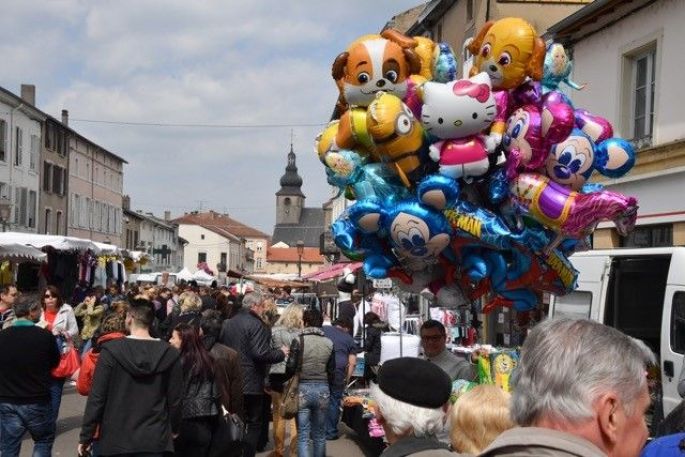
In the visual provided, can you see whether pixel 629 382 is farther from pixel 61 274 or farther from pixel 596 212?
pixel 61 274

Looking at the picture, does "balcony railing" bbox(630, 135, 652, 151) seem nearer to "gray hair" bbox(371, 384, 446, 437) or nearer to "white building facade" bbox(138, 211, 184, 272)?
"gray hair" bbox(371, 384, 446, 437)

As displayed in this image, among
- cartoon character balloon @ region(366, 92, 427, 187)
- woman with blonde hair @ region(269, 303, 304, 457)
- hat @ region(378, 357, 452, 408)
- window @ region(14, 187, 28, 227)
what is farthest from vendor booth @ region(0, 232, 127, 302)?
window @ region(14, 187, 28, 227)

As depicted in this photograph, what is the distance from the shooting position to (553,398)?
224 centimetres

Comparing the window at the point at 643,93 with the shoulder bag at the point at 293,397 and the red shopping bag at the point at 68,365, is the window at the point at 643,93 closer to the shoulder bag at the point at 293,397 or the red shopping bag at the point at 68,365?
the shoulder bag at the point at 293,397

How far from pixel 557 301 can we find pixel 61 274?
11.4 m

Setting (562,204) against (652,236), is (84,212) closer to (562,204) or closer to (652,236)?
(652,236)

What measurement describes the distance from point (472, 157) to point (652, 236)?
11364 millimetres

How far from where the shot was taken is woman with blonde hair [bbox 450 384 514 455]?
11.4ft

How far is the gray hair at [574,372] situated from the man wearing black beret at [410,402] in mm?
1010

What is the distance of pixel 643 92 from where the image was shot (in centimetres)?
1603

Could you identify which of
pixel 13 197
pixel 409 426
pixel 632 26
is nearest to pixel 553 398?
pixel 409 426

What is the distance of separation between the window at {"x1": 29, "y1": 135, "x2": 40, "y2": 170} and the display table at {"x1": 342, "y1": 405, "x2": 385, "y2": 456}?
36.9m

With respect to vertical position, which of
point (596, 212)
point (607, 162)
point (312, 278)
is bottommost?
point (312, 278)

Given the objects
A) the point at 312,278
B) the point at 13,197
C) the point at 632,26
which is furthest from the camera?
the point at 13,197
